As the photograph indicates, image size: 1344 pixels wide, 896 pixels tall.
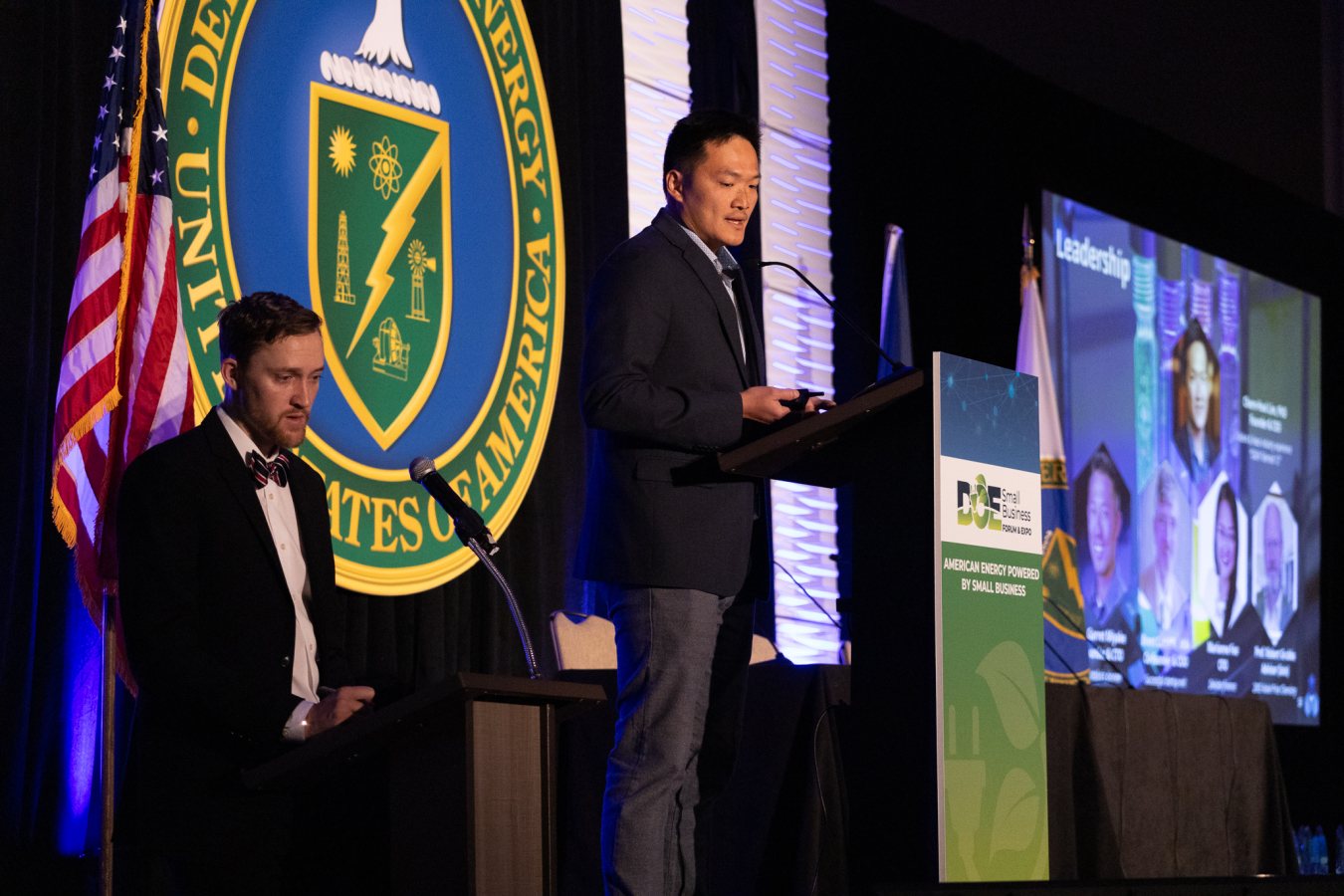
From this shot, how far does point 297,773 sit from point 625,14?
12.9ft

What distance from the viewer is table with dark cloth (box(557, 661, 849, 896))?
9.55ft

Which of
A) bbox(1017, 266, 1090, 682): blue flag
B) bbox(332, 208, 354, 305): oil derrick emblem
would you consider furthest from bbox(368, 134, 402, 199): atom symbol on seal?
bbox(1017, 266, 1090, 682): blue flag

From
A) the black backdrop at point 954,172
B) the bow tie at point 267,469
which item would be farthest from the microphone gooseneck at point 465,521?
the black backdrop at point 954,172

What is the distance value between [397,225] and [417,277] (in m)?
0.16

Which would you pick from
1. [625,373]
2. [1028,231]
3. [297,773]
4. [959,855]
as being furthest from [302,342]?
[1028,231]

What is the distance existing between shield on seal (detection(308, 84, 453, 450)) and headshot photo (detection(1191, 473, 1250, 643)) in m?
4.58

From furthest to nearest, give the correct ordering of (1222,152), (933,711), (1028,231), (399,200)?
(1222,152), (1028,231), (399,200), (933,711)

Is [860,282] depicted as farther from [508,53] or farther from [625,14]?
[508,53]

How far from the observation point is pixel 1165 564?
683 cm

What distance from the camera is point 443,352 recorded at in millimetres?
4188

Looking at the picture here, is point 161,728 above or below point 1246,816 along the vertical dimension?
above

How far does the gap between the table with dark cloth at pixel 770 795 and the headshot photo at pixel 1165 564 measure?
4096mm

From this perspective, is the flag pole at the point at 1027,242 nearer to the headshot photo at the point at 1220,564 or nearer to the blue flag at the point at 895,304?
the blue flag at the point at 895,304

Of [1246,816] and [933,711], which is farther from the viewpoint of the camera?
[1246,816]
